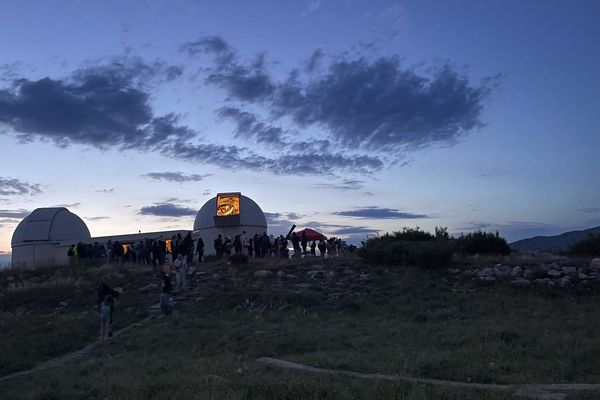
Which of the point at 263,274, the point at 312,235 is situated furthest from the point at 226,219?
the point at 263,274

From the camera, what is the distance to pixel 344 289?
20.8 meters

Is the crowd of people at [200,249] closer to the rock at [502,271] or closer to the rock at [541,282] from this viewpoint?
the rock at [502,271]

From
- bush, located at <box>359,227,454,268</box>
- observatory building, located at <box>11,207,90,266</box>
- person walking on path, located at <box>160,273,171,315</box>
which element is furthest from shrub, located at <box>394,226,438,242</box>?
observatory building, located at <box>11,207,90,266</box>

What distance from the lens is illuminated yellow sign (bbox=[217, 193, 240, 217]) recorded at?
38812 millimetres

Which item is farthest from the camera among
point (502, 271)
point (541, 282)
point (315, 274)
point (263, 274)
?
point (263, 274)

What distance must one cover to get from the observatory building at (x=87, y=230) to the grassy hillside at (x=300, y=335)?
12599 millimetres

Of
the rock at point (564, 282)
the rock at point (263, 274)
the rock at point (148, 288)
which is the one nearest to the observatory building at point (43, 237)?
the rock at point (148, 288)

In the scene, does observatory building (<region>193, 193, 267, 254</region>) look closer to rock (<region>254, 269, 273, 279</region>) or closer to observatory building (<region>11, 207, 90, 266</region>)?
observatory building (<region>11, 207, 90, 266</region>)

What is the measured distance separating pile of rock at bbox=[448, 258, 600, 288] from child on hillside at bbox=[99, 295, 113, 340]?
1249 cm

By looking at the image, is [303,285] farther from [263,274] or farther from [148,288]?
[148,288]

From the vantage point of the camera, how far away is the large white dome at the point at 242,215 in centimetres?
3931

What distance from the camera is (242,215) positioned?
3909 centimetres

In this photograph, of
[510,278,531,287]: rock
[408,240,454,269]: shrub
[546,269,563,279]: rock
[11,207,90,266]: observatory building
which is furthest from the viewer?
[11,207,90,266]: observatory building

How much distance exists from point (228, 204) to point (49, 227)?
14303 mm
